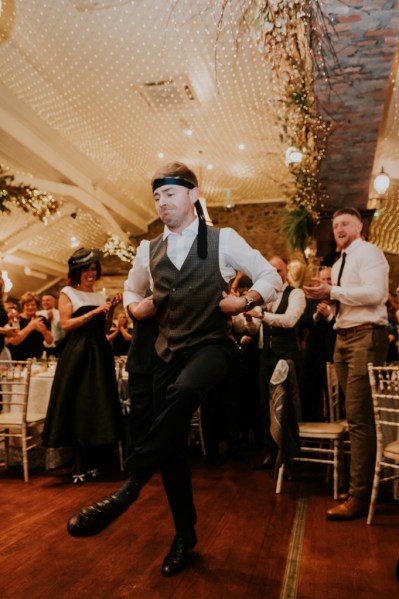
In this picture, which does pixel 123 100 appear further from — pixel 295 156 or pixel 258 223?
pixel 258 223

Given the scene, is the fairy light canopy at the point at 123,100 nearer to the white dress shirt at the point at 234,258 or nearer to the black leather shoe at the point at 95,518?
the white dress shirt at the point at 234,258

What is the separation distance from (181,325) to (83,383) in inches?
76.2

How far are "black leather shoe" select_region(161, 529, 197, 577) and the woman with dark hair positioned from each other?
5.10 ft

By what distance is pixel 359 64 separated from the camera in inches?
186

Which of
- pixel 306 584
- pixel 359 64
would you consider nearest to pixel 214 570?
pixel 306 584

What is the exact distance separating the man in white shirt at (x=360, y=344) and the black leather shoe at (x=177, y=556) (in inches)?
39.3

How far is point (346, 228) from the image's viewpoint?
2969mm

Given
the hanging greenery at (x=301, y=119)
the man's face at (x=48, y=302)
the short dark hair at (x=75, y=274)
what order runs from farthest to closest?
the man's face at (x=48, y=302), the short dark hair at (x=75, y=274), the hanging greenery at (x=301, y=119)

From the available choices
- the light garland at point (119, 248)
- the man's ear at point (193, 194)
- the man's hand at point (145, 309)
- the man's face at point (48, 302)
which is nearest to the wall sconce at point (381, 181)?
the man's face at point (48, 302)

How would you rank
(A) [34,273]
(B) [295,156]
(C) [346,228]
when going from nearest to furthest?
1. (C) [346,228]
2. (B) [295,156]
3. (A) [34,273]


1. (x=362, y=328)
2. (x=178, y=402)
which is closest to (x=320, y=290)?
(x=362, y=328)

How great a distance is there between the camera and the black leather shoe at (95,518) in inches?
70.6

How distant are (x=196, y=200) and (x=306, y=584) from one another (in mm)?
1590

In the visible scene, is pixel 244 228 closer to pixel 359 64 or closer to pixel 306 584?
pixel 359 64
